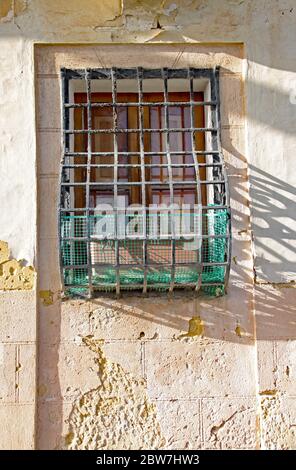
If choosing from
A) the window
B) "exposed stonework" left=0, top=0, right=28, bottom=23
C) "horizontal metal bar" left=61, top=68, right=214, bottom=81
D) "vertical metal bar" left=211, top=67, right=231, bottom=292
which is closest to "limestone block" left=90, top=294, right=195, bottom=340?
the window

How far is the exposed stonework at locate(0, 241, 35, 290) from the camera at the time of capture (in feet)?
17.4

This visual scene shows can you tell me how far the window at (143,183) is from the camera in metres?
5.18

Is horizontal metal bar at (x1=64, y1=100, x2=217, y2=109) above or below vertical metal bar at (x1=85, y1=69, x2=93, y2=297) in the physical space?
above

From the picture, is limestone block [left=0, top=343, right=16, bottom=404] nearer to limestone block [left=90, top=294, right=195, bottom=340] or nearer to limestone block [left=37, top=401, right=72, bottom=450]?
limestone block [left=37, top=401, right=72, bottom=450]

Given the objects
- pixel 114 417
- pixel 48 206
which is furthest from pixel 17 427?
pixel 48 206

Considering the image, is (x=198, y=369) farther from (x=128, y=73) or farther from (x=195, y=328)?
(x=128, y=73)

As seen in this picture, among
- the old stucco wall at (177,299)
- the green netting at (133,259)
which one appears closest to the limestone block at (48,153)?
the old stucco wall at (177,299)

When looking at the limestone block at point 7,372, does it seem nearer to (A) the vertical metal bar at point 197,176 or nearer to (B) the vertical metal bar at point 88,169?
(B) the vertical metal bar at point 88,169

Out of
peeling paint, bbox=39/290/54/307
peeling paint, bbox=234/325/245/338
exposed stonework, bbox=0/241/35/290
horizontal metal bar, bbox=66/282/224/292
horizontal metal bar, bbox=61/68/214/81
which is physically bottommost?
peeling paint, bbox=234/325/245/338

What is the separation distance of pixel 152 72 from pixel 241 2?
806mm

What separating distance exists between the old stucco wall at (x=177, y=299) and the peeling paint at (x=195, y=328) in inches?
0.9

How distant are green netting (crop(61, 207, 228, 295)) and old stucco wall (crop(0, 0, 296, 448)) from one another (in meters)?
0.19

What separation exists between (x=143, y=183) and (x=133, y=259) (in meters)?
0.49
